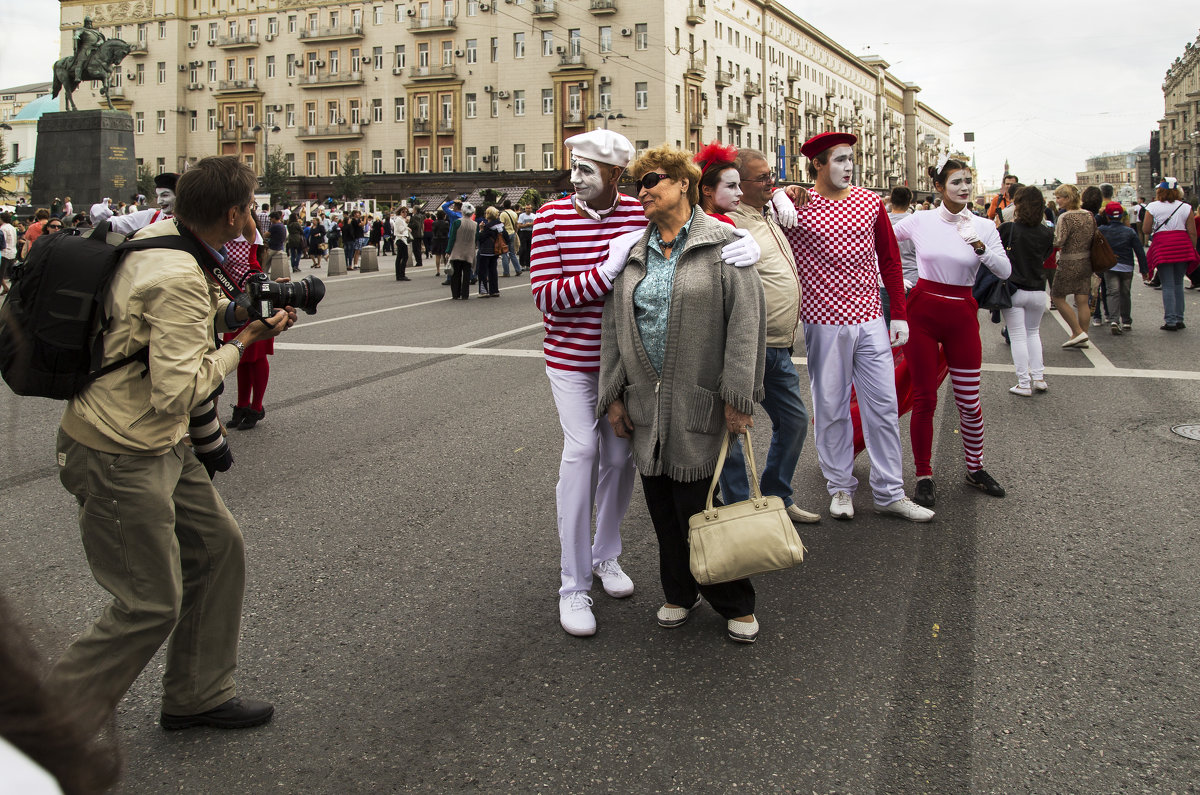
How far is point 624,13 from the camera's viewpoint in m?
70.3

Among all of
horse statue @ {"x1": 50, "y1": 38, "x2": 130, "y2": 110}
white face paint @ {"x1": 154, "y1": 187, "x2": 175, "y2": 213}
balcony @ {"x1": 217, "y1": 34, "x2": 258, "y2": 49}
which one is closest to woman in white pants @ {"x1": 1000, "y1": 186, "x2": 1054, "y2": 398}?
white face paint @ {"x1": 154, "y1": 187, "x2": 175, "y2": 213}

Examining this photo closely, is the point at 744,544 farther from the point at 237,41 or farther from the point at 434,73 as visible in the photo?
the point at 237,41

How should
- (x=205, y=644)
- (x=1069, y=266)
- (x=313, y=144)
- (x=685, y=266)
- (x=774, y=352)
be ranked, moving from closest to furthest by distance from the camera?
(x=205, y=644) → (x=685, y=266) → (x=774, y=352) → (x=1069, y=266) → (x=313, y=144)

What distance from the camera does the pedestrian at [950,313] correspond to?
18.4 feet

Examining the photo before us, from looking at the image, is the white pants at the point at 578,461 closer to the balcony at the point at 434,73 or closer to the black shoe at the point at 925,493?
the black shoe at the point at 925,493

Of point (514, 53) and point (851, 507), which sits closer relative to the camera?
point (851, 507)

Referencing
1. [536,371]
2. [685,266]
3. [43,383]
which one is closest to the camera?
[43,383]

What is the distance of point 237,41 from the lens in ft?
261

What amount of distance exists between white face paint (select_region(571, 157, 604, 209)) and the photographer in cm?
123

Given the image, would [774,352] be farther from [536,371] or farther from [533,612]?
[536,371]

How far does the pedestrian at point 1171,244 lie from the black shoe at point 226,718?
13.1 metres

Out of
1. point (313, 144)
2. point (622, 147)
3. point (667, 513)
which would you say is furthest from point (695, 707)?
point (313, 144)

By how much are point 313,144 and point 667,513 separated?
265 ft

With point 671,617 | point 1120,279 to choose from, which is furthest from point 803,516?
point 1120,279
